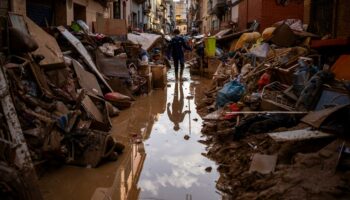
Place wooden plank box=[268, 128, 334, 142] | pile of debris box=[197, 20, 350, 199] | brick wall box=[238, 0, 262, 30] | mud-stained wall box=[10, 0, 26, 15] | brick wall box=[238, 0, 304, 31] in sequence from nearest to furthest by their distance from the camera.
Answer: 1. pile of debris box=[197, 20, 350, 199]
2. wooden plank box=[268, 128, 334, 142]
3. mud-stained wall box=[10, 0, 26, 15]
4. brick wall box=[238, 0, 304, 31]
5. brick wall box=[238, 0, 262, 30]

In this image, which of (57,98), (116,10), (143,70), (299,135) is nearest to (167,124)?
(57,98)

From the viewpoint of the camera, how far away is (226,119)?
23.7ft

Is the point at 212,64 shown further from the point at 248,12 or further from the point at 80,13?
the point at 80,13

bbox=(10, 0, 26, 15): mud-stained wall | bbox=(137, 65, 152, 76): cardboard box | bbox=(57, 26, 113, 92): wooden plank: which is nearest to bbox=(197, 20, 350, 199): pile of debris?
bbox=(57, 26, 113, 92): wooden plank

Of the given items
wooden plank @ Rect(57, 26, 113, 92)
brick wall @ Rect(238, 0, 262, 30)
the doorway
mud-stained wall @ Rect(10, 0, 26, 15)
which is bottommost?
wooden plank @ Rect(57, 26, 113, 92)

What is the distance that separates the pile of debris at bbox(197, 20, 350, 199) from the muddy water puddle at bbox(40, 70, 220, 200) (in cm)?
29

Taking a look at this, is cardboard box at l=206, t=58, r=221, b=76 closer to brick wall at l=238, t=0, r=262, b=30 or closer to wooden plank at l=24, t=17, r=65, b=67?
brick wall at l=238, t=0, r=262, b=30

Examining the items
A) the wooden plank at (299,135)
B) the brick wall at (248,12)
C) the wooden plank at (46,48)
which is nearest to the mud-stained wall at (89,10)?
the wooden plank at (46,48)

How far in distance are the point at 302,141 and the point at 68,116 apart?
324 centimetres

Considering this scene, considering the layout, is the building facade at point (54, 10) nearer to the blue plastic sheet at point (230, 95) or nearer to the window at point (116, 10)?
the blue plastic sheet at point (230, 95)

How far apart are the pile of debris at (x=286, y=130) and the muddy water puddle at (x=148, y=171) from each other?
0.96ft

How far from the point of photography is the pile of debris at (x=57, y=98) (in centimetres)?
422

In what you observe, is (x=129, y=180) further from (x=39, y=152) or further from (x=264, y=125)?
(x=264, y=125)

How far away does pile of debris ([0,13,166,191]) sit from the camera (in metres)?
4.22
